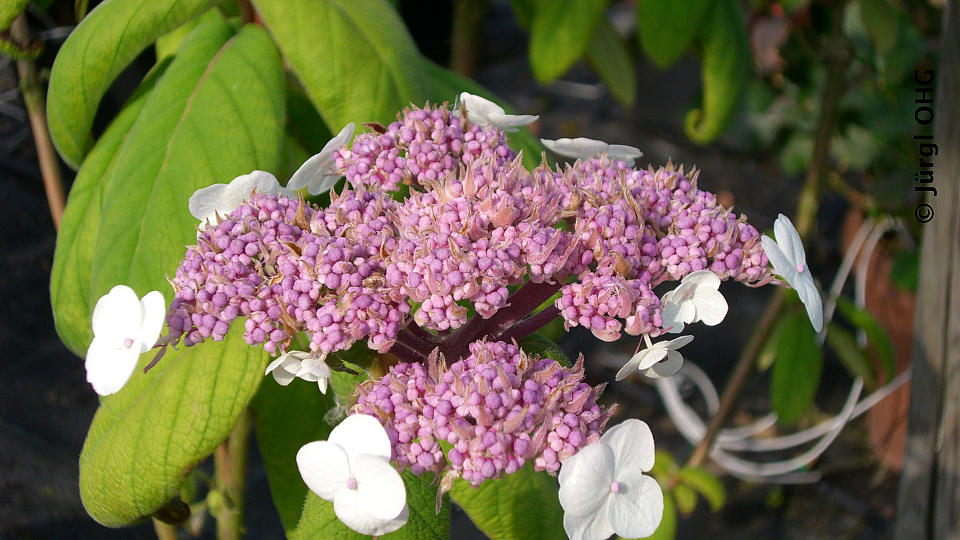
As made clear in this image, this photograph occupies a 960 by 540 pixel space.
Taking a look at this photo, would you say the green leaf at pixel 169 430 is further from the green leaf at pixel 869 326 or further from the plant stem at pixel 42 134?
the green leaf at pixel 869 326

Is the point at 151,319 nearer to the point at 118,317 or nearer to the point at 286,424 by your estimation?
the point at 118,317

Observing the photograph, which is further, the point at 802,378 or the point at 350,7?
the point at 802,378

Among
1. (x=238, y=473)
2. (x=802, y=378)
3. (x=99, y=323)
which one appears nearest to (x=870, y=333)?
(x=802, y=378)

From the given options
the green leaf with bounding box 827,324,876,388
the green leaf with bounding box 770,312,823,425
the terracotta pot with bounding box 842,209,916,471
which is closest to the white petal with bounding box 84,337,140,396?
the green leaf with bounding box 770,312,823,425

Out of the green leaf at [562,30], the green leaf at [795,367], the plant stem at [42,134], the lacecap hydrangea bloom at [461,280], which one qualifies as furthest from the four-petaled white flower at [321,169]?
the green leaf at [795,367]

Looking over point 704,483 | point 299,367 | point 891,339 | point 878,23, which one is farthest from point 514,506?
point 891,339

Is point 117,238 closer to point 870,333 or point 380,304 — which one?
point 380,304
